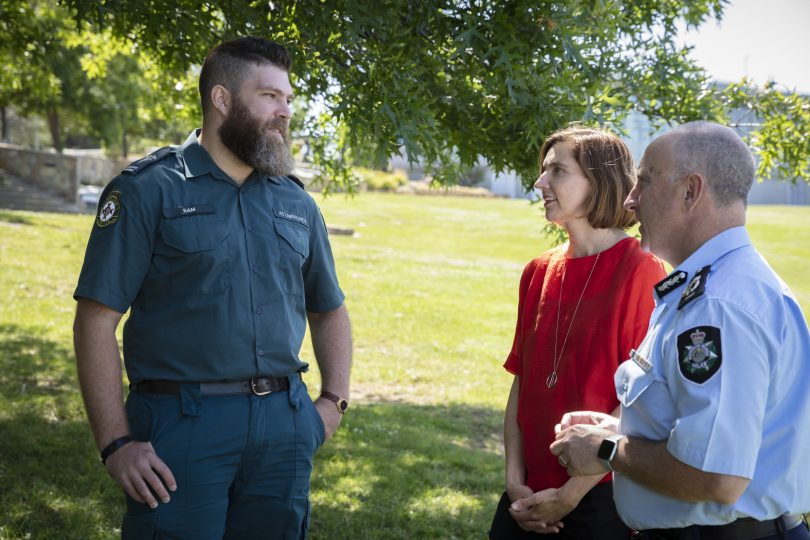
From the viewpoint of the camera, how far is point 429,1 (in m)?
4.11

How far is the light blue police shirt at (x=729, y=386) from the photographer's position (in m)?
1.96

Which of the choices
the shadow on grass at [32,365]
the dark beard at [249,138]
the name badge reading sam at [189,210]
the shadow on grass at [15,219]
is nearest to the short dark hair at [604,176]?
the dark beard at [249,138]

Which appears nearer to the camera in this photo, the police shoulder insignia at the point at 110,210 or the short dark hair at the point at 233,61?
the police shoulder insignia at the point at 110,210

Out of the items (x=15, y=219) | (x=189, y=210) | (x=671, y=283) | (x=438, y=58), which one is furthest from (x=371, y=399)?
(x=15, y=219)

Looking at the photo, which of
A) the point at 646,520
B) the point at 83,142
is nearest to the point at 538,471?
the point at 646,520

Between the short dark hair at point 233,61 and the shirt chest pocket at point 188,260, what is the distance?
502 mm

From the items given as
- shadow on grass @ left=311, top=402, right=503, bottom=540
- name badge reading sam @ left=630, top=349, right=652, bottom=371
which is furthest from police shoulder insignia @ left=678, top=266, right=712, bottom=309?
shadow on grass @ left=311, top=402, right=503, bottom=540

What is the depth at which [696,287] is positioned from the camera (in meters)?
2.11

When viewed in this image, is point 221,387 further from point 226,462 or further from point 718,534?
point 718,534

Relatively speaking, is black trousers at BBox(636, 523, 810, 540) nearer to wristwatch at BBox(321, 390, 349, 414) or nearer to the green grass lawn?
wristwatch at BBox(321, 390, 349, 414)

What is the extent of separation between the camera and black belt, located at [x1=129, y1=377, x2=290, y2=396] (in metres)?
2.77

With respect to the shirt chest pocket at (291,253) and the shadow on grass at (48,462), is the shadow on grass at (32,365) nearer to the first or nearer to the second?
the shadow on grass at (48,462)

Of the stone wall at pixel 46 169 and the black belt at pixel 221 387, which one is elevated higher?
the black belt at pixel 221 387

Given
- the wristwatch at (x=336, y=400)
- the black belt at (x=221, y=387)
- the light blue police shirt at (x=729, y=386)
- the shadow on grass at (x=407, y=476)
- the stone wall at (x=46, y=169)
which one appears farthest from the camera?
the stone wall at (x=46, y=169)
